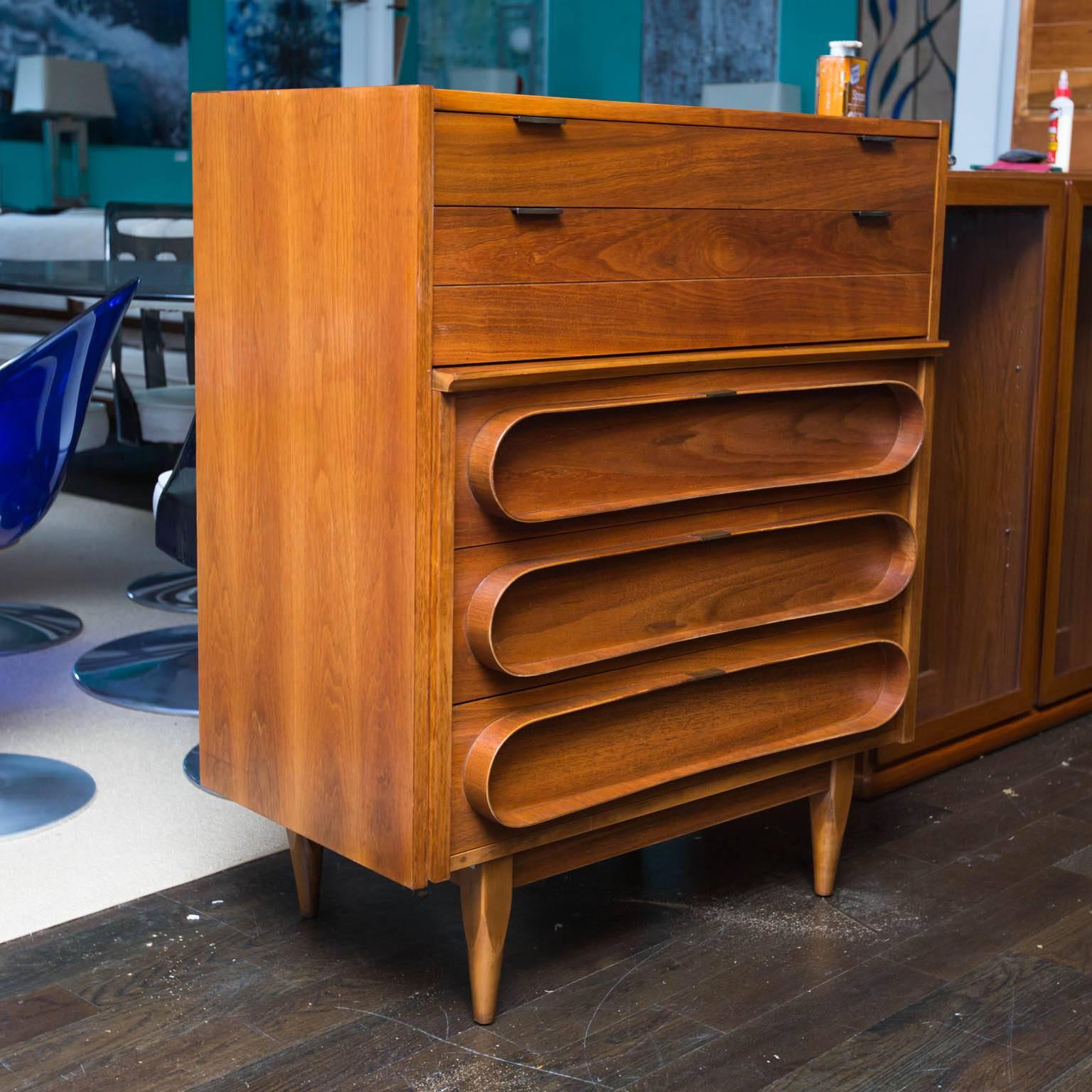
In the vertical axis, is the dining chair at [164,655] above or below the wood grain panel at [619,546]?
below

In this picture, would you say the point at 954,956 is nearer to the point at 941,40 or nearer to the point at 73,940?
the point at 73,940

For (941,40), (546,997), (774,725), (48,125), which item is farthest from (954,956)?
(48,125)

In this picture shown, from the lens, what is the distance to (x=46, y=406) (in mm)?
2357

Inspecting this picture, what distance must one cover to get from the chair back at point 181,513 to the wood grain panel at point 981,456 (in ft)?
4.44

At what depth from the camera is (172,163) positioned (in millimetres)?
9984

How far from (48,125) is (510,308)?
8747 millimetres

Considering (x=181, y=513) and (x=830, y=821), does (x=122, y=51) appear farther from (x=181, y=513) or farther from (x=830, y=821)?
(x=830, y=821)

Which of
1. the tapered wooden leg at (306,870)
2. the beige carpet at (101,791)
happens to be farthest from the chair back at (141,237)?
the tapered wooden leg at (306,870)

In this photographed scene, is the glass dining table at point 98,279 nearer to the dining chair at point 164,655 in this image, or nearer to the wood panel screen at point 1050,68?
the dining chair at point 164,655

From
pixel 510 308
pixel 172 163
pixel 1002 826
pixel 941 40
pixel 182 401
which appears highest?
pixel 941 40

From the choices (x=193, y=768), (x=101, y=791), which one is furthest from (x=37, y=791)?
(x=193, y=768)

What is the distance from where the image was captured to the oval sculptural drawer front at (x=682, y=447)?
1651 millimetres

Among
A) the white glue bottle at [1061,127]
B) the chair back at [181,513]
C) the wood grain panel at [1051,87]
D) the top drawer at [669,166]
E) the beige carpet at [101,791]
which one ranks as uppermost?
the wood grain panel at [1051,87]

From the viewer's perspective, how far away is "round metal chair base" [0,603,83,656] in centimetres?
332
